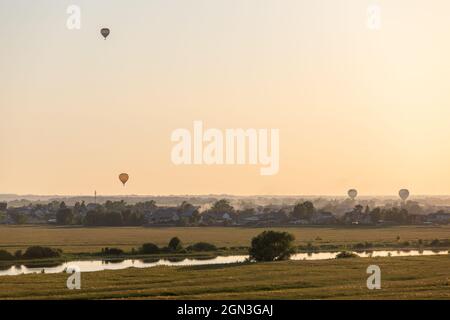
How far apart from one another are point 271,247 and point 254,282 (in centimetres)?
2259

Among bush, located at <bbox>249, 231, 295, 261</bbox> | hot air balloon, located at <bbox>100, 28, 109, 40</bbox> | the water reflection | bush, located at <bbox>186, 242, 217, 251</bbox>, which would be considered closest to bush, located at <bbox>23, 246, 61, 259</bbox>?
the water reflection

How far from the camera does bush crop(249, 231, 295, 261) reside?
2714 inches

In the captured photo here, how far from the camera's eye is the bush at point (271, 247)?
68938 millimetres

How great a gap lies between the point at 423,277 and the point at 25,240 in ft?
216

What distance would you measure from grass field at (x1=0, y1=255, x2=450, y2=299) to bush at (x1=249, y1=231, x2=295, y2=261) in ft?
21.8

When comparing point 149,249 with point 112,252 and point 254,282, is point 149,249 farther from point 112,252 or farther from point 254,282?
point 254,282

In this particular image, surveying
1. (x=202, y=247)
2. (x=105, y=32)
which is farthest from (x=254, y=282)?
(x=202, y=247)

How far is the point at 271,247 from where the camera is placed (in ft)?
228

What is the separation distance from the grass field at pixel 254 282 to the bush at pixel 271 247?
6659mm

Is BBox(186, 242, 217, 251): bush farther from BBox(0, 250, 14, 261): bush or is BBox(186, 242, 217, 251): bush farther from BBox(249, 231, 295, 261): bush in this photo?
BBox(0, 250, 14, 261): bush

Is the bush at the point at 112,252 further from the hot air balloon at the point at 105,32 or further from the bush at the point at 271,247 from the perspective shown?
the hot air balloon at the point at 105,32

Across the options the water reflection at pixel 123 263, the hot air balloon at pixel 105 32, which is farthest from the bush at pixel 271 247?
the hot air balloon at pixel 105 32

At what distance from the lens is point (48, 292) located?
42750 millimetres

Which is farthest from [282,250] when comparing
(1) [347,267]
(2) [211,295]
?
(2) [211,295]
